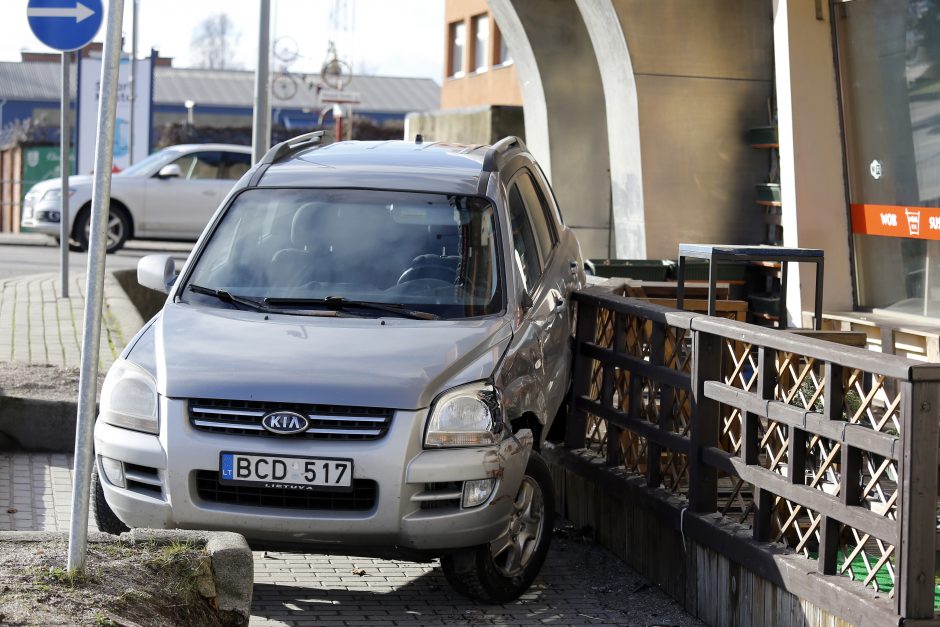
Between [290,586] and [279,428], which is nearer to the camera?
[279,428]

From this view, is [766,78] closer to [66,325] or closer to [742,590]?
[66,325]

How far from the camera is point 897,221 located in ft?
35.8

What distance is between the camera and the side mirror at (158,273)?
7055 mm

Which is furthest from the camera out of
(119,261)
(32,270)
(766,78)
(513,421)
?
(119,261)

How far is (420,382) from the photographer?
18.9ft

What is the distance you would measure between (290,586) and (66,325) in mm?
7121

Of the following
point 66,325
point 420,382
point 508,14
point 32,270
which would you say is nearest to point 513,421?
point 420,382

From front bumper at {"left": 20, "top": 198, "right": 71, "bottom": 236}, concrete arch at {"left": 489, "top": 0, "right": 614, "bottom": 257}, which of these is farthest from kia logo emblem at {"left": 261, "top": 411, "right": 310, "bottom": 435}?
front bumper at {"left": 20, "top": 198, "right": 71, "bottom": 236}

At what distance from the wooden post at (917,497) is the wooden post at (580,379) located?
3384mm

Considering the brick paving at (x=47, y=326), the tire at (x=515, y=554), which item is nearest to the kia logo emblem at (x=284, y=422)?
the tire at (x=515, y=554)

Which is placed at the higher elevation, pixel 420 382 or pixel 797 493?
pixel 420 382

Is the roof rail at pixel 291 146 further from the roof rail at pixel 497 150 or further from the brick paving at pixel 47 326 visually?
the brick paving at pixel 47 326

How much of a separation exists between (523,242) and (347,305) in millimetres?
1171

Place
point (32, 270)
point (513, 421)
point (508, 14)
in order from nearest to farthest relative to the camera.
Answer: point (513, 421)
point (508, 14)
point (32, 270)
